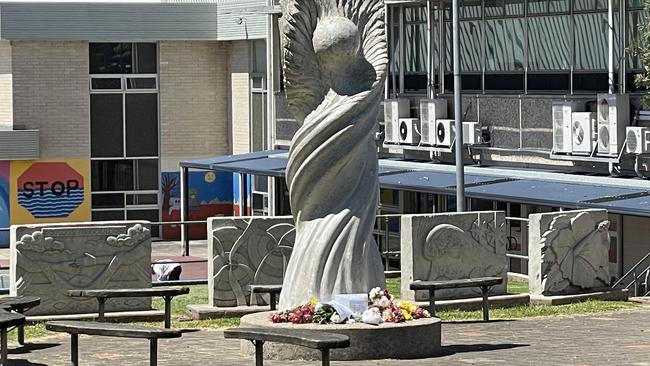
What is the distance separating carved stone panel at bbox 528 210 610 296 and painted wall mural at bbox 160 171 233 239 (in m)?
30.5

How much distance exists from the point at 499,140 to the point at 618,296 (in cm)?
1606

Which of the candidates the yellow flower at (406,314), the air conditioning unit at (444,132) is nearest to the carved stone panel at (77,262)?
the yellow flower at (406,314)

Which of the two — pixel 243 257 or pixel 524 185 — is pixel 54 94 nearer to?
pixel 524 185

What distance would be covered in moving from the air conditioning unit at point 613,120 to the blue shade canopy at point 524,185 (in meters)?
0.63

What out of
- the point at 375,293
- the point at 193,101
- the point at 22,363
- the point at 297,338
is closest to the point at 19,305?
the point at 22,363

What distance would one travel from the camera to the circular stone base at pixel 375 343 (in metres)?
16.3

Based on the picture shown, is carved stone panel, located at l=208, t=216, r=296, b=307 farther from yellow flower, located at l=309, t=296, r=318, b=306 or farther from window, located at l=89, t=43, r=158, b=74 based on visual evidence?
window, located at l=89, t=43, r=158, b=74

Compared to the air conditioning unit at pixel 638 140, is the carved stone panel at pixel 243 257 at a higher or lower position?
lower

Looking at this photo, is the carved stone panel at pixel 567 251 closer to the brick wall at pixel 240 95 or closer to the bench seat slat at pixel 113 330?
the bench seat slat at pixel 113 330

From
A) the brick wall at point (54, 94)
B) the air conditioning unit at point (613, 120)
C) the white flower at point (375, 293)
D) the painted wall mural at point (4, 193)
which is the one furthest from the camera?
the brick wall at point (54, 94)

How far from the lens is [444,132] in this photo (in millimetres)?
40438

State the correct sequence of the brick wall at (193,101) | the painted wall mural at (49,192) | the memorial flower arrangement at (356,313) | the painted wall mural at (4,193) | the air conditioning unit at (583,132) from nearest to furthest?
the memorial flower arrangement at (356,313) < the air conditioning unit at (583,132) < the painted wall mural at (4,193) < the painted wall mural at (49,192) < the brick wall at (193,101)

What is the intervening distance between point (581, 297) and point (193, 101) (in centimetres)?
3205

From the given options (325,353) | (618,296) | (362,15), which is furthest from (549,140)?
(325,353)
